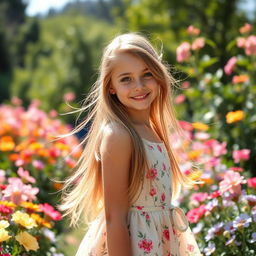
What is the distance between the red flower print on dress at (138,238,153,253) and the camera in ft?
6.56

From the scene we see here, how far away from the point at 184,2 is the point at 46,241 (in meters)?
11.7

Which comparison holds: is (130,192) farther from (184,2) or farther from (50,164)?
(184,2)

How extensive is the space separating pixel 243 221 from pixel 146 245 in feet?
2.34

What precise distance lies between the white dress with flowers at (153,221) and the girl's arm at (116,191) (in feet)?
0.24

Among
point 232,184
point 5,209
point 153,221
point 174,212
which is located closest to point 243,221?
point 232,184

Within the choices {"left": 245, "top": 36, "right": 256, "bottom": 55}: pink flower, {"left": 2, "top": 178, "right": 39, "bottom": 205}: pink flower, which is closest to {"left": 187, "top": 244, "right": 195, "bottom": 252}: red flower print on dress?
{"left": 2, "top": 178, "right": 39, "bottom": 205}: pink flower

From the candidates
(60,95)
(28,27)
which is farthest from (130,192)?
(28,27)

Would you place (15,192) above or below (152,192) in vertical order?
above

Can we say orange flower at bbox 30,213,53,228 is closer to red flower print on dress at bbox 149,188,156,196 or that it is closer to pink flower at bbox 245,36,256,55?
red flower print on dress at bbox 149,188,156,196

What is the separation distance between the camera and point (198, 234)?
9.46 ft

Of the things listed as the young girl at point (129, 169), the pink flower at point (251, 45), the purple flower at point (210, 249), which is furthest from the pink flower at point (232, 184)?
the pink flower at point (251, 45)

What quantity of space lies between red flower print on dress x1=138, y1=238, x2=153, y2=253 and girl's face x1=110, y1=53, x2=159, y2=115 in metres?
0.52

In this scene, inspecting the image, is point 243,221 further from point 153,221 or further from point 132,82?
point 132,82

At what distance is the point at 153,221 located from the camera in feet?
6.83
